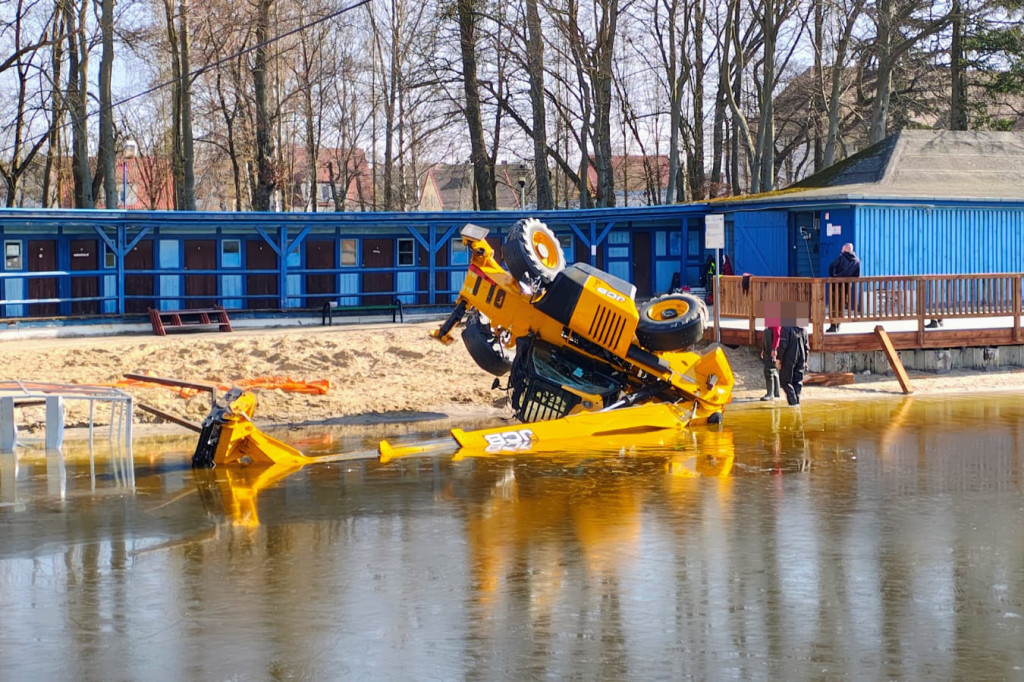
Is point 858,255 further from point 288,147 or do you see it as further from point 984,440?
point 288,147

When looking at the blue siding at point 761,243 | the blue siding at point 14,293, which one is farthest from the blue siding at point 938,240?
the blue siding at point 14,293

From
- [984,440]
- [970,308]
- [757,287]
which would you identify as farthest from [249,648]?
[970,308]

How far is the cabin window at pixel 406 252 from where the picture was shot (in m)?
31.3

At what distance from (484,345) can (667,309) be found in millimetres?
2378

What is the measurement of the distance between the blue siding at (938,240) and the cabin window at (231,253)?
13.8m

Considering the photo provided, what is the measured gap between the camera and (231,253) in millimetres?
29938

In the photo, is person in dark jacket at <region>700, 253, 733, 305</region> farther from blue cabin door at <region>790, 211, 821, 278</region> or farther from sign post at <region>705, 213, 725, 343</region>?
sign post at <region>705, 213, 725, 343</region>

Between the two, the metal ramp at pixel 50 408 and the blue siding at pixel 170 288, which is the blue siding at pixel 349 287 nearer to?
the blue siding at pixel 170 288

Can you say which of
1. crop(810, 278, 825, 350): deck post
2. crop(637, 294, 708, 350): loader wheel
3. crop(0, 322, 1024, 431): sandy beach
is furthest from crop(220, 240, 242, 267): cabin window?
crop(637, 294, 708, 350): loader wheel

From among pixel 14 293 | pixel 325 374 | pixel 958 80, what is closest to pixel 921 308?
pixel 325 374

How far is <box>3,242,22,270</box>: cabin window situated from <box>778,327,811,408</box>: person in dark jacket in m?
16.5

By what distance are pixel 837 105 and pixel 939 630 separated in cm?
4006

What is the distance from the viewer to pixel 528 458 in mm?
15383

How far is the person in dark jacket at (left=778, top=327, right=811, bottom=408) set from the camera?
19.8 metres
